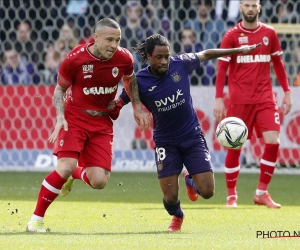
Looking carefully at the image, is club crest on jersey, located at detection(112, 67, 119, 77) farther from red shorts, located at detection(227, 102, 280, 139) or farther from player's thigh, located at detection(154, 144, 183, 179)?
red shorts, located at detection(227, 102, 280, 139)

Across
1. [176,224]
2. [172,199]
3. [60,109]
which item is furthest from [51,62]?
[176,224]

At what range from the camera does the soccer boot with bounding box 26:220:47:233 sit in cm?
705

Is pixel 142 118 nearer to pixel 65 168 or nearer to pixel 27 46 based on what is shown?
pixel 65 168

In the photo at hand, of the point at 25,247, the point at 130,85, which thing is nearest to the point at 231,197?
the point at 130,85

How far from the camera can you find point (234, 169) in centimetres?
962

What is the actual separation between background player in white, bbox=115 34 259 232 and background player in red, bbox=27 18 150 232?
0.19 metres

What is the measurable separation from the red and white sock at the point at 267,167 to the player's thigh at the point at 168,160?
2.11 meters

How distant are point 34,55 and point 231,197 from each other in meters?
5.82

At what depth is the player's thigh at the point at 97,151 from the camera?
7711 mm

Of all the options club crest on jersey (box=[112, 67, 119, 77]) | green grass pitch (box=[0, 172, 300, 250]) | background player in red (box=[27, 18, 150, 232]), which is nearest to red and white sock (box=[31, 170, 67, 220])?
background player in red (box=[27, 18, 150, 232])

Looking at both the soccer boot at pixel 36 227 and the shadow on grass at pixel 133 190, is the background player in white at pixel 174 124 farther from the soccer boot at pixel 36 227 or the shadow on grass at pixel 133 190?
the shadow on grass at pixel 133 190

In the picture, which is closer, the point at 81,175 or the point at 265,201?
the point at 81,175

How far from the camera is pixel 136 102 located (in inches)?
291

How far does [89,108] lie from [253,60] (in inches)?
104
